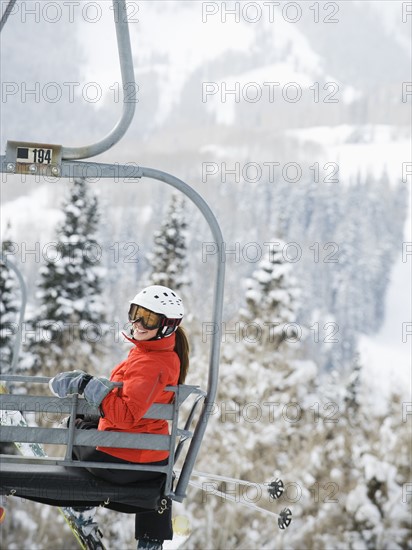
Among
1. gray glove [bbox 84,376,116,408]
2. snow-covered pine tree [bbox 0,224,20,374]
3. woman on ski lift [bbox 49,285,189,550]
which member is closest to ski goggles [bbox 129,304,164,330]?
woman on ski lift [bbox 49,285,189,550]

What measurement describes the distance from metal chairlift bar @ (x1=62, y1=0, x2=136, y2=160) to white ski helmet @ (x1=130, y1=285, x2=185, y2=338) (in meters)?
0.71

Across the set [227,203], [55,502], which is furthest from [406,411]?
[227,203]

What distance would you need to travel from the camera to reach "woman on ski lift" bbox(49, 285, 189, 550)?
144 inches

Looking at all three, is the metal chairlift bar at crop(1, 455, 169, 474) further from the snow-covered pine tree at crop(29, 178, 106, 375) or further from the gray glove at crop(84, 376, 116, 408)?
the snow-covered pine tree at crop(29, 178, 106, 375)

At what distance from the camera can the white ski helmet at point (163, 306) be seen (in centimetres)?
392

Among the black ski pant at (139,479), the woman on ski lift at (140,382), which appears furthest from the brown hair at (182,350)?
the black ski pant at (139,479)

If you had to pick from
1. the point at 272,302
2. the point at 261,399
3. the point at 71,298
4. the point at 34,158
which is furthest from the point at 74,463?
the point at 272,302

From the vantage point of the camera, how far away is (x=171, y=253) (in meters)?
23.7

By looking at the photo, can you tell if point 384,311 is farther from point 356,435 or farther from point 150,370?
point 150,370

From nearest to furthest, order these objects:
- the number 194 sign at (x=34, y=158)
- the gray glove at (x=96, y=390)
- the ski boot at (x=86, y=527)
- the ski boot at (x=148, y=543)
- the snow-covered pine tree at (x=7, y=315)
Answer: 1. the gray glove at (x=96, y=390)
2. the number 194 sign at (x=34, y=158)
3. the ski boot at (x=148, y=543)
4. the ski boot at (x=86, y=527)
5. the snow-covered pine tree at (x=7, y=315)

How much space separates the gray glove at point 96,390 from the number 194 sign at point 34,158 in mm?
1000

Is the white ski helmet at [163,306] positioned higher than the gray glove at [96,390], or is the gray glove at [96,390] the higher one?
the white ski helmet at [163,306]

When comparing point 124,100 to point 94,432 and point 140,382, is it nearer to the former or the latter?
point 140,382

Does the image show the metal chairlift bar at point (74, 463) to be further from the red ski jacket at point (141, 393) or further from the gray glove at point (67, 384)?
the gray glove at point (67, 384)
